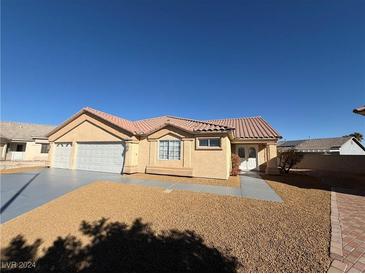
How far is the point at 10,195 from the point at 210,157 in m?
11.6

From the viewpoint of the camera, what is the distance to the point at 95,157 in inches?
631

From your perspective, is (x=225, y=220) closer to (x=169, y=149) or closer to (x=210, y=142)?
(x=210, y=142)

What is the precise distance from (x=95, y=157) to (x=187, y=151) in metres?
9.33

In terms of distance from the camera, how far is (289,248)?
3938 millimetres

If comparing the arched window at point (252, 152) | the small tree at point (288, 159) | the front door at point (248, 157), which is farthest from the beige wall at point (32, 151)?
the small tree at point (288, 159)

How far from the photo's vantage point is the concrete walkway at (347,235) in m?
3.34

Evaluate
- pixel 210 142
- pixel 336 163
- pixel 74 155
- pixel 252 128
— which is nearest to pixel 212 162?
pixel 210 142

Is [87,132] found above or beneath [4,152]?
above

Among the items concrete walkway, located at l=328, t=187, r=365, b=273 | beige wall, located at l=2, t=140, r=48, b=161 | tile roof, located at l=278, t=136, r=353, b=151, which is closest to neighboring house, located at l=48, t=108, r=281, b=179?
concrete walkway, located at l=328, t=187, r=365, b=273

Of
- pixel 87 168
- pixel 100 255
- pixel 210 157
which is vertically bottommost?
pixel 100 255

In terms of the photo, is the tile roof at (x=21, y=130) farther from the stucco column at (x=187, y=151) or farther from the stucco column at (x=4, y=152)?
the stucco column at (x=187, y=151)

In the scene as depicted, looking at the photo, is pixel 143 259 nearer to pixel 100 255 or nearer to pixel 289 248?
pixel 100 255

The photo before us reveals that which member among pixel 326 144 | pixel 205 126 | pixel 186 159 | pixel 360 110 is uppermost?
pixel 360 110

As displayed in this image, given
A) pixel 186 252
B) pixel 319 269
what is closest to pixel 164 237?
pixel 186 252
